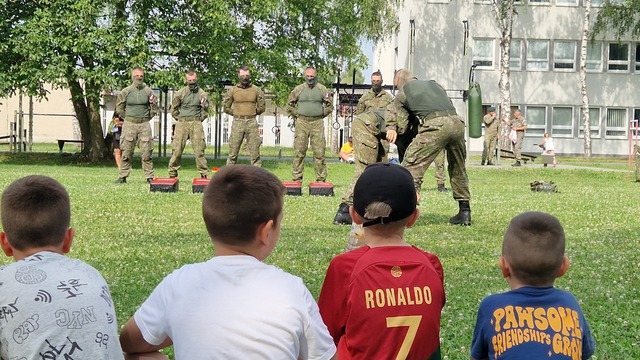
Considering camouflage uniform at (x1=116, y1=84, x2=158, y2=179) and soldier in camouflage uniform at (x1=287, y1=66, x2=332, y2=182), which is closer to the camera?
soldier in camouflage uniform at (x1=287, y1=66, x2=332, y2=182)

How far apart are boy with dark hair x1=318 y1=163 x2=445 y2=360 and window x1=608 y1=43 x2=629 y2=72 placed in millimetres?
52991

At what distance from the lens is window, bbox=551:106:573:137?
178 feet

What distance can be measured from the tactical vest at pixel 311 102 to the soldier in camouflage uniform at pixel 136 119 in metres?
3.34

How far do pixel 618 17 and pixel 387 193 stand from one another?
49922 mm

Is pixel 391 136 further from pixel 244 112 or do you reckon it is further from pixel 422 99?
pixel 244 112

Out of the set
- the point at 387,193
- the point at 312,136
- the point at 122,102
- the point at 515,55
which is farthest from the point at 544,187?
the point at 515,55

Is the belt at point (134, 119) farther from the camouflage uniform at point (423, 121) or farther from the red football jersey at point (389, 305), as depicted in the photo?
the red football jersey at point (389, 305)

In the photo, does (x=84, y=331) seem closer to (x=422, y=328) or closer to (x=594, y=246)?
(x=422, y=328)

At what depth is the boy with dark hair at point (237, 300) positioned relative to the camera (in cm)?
320

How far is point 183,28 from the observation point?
1217 inches

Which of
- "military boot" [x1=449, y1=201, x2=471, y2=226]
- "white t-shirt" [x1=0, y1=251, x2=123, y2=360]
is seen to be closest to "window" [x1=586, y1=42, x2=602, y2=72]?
"military boot" [x1=449, y1=201, x2=471, y2=226]

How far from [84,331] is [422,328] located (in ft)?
4.52

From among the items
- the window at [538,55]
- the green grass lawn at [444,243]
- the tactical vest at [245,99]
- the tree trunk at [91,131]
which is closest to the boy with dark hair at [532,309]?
the green grass lawn at [444,243]

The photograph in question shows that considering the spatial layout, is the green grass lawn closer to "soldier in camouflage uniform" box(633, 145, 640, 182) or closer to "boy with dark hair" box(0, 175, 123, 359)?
"boy with dark hair" box(0, 175, 123, 359)
